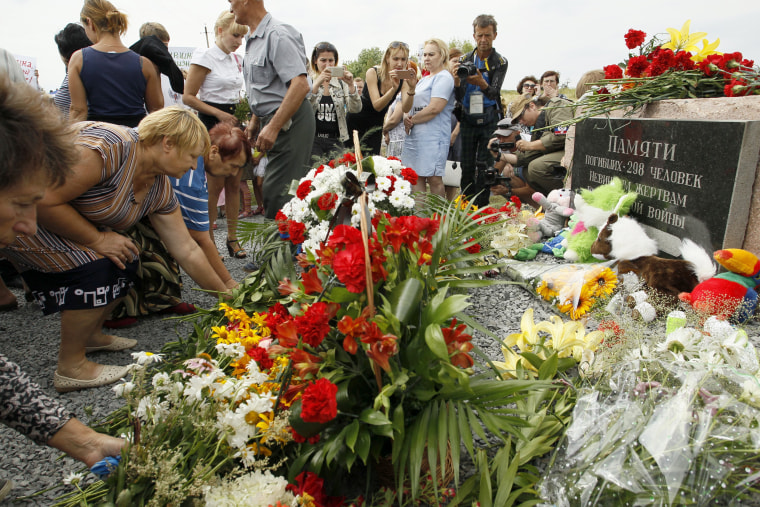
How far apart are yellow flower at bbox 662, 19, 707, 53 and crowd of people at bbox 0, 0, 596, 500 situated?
961mm

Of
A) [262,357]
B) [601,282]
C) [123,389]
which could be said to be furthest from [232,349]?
[601,282]

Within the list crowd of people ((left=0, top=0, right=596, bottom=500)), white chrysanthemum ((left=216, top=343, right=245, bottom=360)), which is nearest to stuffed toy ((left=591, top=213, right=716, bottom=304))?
crowd of people ((left=0, top=0, right=596, bottom=500))

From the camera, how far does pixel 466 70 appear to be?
4898mm

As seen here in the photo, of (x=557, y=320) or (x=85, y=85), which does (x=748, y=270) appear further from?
(x=85, y=85)

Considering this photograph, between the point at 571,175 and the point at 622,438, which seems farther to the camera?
the point at 571,175

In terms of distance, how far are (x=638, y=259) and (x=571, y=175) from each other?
158 cm

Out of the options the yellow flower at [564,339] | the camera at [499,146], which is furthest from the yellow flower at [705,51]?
the yellow flower at [564,339]

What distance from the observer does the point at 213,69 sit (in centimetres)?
Result: 447

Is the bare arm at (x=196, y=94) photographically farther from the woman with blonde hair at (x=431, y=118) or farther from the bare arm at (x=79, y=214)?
the bare arm at (x=79, y=214)

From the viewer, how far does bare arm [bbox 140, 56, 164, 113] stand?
3510 millimetres

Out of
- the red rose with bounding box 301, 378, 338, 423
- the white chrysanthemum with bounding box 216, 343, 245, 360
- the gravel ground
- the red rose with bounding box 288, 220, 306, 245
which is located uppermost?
the red rose with bounding box 288, 220, 306, 245

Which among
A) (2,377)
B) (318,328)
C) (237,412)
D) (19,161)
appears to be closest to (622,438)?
(318,328)

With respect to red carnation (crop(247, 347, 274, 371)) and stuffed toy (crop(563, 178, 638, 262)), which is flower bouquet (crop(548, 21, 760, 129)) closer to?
stuffed toy (crop(563, 178, 638, 262))

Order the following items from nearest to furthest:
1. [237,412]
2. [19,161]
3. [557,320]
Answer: [19,161]
[237,412]
[557,320]
